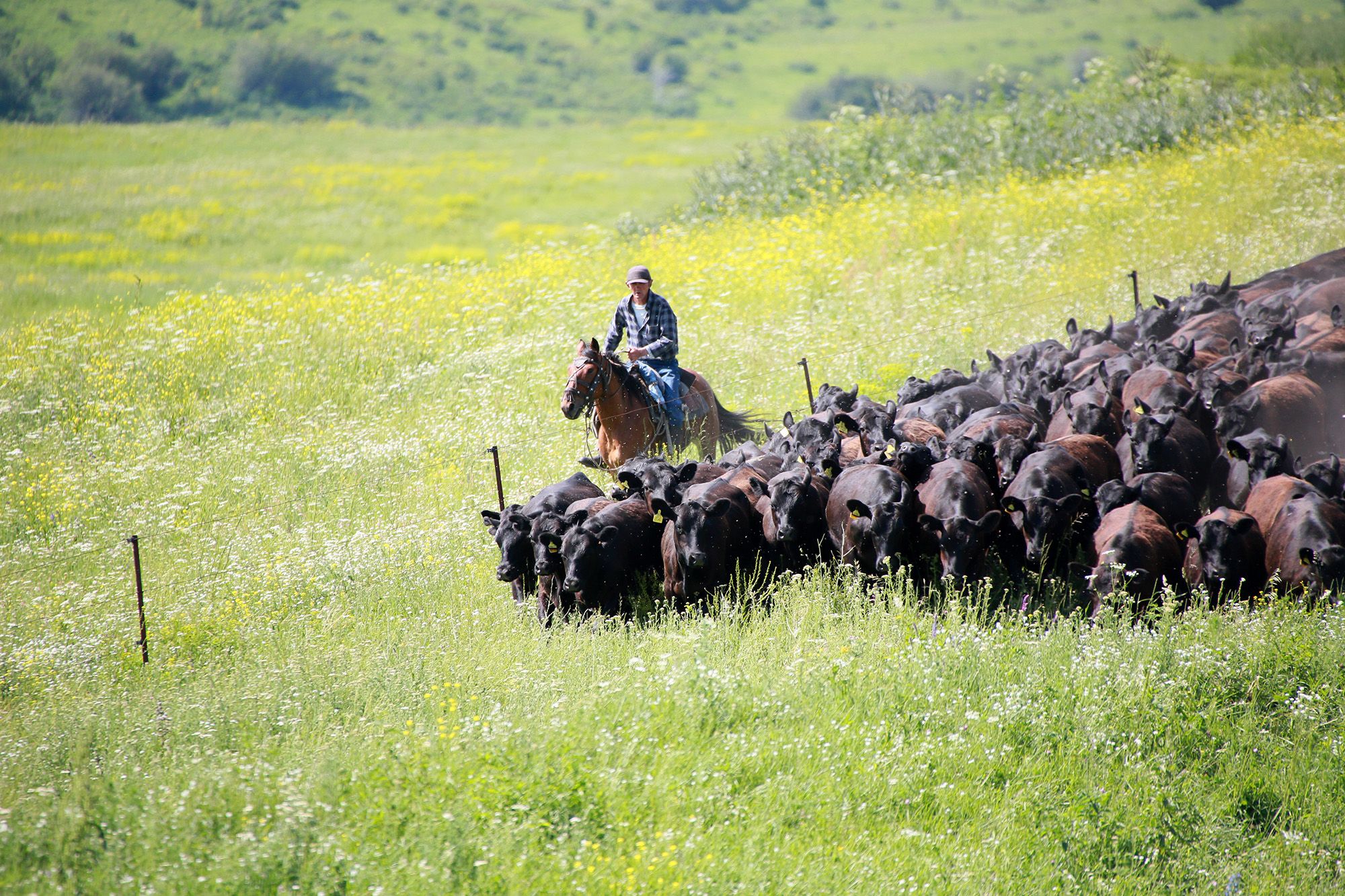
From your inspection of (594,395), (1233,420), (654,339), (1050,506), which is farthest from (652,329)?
(1233,420)

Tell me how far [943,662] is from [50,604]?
328 inches

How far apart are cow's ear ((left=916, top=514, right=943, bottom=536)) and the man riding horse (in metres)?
4.57

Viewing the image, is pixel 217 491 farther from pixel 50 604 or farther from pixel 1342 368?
pixel 1342 368

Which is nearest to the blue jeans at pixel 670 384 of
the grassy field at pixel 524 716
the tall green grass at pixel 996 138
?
the grassy field at pixel 524 716

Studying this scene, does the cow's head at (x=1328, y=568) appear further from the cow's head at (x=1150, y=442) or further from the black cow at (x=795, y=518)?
the black cow at (x=795, y=518)

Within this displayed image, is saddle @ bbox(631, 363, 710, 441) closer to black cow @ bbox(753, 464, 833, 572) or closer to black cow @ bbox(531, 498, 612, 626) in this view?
black cow @ bbox(753, 464, 833, 572)

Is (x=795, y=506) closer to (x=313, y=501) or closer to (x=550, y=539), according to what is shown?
(x=550, y=539)

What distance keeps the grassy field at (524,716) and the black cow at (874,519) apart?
0.98 feet

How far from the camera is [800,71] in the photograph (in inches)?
3206

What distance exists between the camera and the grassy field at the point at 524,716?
20.6 ft

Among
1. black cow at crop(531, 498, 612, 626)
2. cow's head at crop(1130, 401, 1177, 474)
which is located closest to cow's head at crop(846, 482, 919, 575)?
black cow at crop(531, 498, 612, 626)

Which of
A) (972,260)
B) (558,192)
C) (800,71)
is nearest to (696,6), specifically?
(800,71)

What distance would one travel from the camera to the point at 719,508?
9.55 m

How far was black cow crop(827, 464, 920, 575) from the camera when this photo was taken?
942cm
